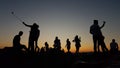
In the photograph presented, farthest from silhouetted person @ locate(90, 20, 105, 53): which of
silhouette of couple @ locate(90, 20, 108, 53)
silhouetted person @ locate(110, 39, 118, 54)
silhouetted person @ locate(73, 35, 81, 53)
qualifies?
silhouetted person @ locate(73, 35, 81, 53)

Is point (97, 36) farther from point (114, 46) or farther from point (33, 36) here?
point (114, 46)

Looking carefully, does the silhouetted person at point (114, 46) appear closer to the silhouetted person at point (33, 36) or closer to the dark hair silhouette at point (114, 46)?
the dark hair silhouette at point (114, 46)

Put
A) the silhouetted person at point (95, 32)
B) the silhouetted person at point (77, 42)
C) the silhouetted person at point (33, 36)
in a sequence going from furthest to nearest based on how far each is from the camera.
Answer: the silhouetted person at point (77, 42) → the silhouetted person at point (33, 36) → the silhouetted person at point (95, 32)

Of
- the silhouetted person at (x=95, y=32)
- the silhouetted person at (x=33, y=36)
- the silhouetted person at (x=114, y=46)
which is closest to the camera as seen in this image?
the silhouetted person at (x=95, y=32)

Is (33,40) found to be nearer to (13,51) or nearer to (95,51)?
(13,51)

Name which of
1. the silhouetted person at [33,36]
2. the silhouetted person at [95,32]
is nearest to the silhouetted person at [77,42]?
the silhouetted person at [33,36]

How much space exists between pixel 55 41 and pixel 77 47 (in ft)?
7.84

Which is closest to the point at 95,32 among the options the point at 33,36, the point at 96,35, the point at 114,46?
the point at 96,35

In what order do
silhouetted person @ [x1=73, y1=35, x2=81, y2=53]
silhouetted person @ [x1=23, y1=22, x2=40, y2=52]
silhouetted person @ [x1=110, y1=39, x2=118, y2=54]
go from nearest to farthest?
silhouetted person @ [x1=23, y1=22, x2=40, y2=52], silhouetted person @ [x1=110, y1=39, x2=118, y2=54], silhouetted person @ [x1=73, y1=35, x2=81, y2=53]

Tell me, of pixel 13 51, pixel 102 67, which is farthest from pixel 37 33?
pixel 102 67

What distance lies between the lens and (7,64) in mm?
9320

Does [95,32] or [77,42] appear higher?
[77,42]

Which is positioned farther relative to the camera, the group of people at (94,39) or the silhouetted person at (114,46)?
the silhouetted person at (114,46)

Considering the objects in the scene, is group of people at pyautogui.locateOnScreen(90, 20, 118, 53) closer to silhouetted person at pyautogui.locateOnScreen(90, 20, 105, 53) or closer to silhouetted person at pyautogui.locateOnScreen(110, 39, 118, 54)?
silhouetted person at pyautogui.locateOnScreen(90, 20, 105, 53)
